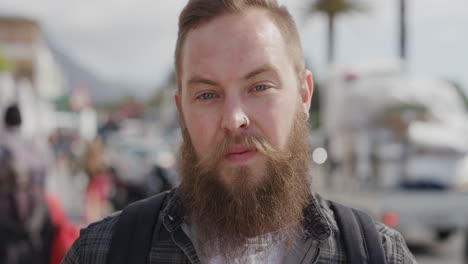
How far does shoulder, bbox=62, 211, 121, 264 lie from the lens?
169 centimetres

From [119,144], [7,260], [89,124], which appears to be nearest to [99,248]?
[7,260]

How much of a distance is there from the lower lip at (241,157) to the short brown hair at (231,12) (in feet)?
0.92

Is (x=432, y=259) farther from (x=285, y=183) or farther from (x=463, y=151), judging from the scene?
(x=285, y=183)

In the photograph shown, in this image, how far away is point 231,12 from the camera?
67.0 inches

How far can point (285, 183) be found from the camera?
1750 millimetres

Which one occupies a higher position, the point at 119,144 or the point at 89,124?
the point at 119,144

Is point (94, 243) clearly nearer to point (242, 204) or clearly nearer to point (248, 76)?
point (242, 204)

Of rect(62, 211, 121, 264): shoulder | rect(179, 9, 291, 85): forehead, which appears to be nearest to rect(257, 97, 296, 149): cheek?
rect(179, 9, 291, 85): forehead

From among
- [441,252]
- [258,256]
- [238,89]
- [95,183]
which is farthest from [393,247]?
[95,183]

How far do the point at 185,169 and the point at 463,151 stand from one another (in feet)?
28.4

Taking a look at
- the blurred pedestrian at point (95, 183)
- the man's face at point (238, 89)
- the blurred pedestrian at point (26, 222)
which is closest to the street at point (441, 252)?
the blurred pedestrian at point (95, 183)

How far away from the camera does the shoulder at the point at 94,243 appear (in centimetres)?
169

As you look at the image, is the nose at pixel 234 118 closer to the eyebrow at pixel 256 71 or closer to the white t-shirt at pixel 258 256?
the eyebrow at pixel 256 71

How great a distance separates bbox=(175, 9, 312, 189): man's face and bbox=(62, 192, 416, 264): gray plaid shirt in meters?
0.17
